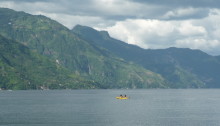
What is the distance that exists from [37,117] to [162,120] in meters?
63.6

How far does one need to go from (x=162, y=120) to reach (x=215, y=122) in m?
25.3

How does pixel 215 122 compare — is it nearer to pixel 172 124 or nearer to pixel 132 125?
pixel 172 124

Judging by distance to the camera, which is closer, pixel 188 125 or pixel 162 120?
pixel 188 125

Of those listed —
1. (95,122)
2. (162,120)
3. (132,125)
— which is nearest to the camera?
(132,125)

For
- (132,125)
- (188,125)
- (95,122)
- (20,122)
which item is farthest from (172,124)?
(20,122)

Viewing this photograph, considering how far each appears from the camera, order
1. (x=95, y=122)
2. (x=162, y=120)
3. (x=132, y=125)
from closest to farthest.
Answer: (x=132, y=125), (x=95, y=122), (x=162, y=120)

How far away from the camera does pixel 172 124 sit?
17412 cm

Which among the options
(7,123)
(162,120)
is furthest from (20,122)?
(162,120)

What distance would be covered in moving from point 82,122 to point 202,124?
54863 millimetres

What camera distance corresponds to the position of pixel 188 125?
17100cm

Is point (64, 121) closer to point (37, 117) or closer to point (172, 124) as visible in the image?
point (37, 117)

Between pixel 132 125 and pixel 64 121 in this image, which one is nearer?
pixel 132 125

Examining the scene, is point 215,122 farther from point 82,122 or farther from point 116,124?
point 82,122

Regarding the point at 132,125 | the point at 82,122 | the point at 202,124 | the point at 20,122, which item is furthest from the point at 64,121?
the point at 202,124
